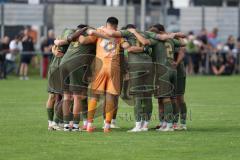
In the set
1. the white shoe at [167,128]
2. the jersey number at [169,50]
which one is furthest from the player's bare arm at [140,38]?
the white shoe at [167,128]

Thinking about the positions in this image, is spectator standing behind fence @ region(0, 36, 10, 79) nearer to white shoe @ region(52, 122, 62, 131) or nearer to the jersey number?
white shoe @ region(52, 122, 62, 131)

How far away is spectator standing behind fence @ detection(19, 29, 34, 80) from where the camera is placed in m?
38.2

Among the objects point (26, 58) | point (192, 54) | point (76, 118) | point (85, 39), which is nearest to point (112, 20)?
point (85, 39)

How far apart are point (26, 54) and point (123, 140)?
2322 cm

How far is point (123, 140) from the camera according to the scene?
15531 millimetres

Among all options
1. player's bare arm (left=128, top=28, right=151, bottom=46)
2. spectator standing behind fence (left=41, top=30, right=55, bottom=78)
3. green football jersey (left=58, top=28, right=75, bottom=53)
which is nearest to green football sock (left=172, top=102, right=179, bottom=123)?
player's bare arm (left=128, top=28, right=151, bottom=46)

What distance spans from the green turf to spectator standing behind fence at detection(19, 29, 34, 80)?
13.7 metres

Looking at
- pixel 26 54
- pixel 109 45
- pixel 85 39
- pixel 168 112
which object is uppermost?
pixel 85 39

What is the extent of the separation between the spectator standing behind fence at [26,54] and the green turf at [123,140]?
13.7m

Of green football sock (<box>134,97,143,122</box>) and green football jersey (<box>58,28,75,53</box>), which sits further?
green football sock (<box>134,97,143,122</box>)

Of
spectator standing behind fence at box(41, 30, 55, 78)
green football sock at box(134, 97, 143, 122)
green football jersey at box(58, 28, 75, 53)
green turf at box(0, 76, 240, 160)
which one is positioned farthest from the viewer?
spectator standing behind fence at box(41, 30, 55, 78)

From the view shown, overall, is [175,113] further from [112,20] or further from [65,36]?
[65,36]

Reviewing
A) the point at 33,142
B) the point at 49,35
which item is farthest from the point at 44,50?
the point at 33,142

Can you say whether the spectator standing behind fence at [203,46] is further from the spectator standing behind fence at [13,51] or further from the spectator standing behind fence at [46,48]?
the spectator standing behind fence at [13,51]
